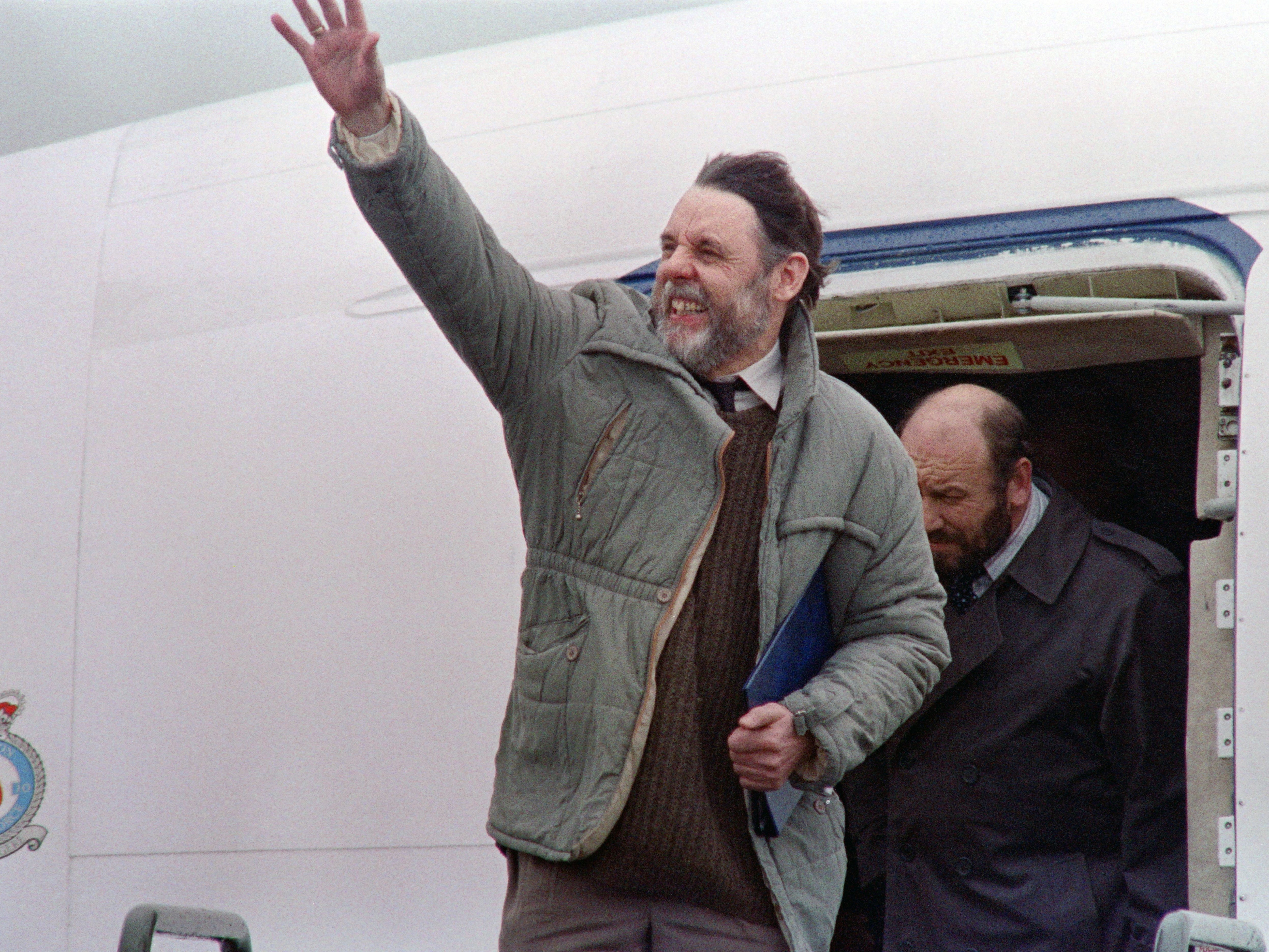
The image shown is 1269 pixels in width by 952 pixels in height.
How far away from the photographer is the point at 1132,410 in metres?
3.89

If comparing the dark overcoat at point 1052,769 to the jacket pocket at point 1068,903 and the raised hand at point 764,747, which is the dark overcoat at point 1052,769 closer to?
the jacket pocket at point 1068,903

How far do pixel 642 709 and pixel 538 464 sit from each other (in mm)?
401

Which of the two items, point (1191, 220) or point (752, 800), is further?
point (1191, 220)

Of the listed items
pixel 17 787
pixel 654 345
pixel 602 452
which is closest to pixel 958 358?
pixel 654 345

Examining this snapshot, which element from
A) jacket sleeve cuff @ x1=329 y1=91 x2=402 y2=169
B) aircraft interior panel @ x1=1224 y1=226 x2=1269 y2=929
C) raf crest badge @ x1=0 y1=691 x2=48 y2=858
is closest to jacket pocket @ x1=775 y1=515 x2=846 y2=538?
jacket sleeve cuff @ x1=329 y1=91 x2=402 y2=169

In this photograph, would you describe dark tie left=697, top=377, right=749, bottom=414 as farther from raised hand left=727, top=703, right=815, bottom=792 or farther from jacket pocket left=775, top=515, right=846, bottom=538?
raised hand left=727, top=703, right=815, bottom=792

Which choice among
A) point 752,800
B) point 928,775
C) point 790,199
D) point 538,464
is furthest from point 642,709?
point 928,775

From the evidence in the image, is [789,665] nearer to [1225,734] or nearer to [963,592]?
[1225,734]

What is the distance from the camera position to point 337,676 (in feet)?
10.1

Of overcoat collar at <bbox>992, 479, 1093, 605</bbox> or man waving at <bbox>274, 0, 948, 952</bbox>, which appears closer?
man waving at <bbox>274, 0, 948, 952</bbox>

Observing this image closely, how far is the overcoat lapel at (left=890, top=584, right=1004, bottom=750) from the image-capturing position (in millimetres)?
3178

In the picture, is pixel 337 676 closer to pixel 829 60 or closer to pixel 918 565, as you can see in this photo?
pixel 918 565

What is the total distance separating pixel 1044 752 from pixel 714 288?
5.06 feet

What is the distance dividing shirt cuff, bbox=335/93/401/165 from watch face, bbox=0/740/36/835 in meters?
2.07
